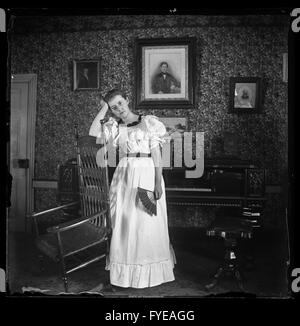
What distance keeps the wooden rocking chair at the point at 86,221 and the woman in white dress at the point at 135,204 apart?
0.25 ft

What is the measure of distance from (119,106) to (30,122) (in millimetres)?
588

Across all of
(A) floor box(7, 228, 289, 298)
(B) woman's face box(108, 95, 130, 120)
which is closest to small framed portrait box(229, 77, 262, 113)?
(B) woman's face box(108, 95, 130, 120)

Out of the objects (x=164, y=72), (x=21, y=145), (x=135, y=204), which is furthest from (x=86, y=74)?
(x=135, y=204)

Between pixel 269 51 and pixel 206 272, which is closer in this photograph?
pixel 269 51

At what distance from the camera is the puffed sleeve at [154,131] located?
6.53ft

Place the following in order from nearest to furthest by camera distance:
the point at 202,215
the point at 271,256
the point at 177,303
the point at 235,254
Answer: the point at 177,303 → the point at 271,256 → the point at 235,254 → the point at 202,215

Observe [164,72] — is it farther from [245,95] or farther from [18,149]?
[18,149]

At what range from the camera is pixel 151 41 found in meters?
2.05

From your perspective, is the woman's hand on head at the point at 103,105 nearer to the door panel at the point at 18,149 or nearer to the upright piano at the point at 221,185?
the door panel at the point at 18,149

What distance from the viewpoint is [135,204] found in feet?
6.53

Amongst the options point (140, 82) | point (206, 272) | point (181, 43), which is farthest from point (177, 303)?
point (181, 43)

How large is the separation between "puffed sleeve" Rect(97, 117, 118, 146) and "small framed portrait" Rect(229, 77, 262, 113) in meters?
0.80

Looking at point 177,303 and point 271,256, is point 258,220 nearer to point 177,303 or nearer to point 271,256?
point 271,256

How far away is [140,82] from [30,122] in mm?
772
